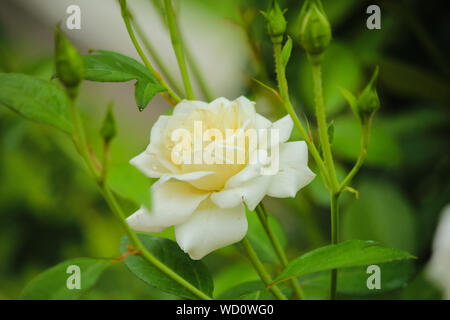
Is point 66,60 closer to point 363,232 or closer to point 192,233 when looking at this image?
point 192,233

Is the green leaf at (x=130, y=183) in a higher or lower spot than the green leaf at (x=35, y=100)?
lower

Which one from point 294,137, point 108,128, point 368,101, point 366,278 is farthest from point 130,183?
point 294,137

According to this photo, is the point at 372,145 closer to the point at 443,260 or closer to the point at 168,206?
the point at 443,260

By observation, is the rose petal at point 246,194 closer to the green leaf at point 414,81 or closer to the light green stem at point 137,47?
the light green stem at point 137,47

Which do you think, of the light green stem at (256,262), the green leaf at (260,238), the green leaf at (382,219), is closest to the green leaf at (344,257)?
the light green stem at (256,262)

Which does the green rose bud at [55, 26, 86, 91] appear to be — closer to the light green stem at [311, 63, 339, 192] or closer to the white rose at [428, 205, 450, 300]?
the light green stem at [311, 63, 339, 192]

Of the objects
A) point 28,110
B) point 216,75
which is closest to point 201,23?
point 216,75

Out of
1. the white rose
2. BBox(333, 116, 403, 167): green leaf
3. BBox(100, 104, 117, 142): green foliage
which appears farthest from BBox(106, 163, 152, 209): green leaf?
BBox(333, 116, 403, 167): green leaf
